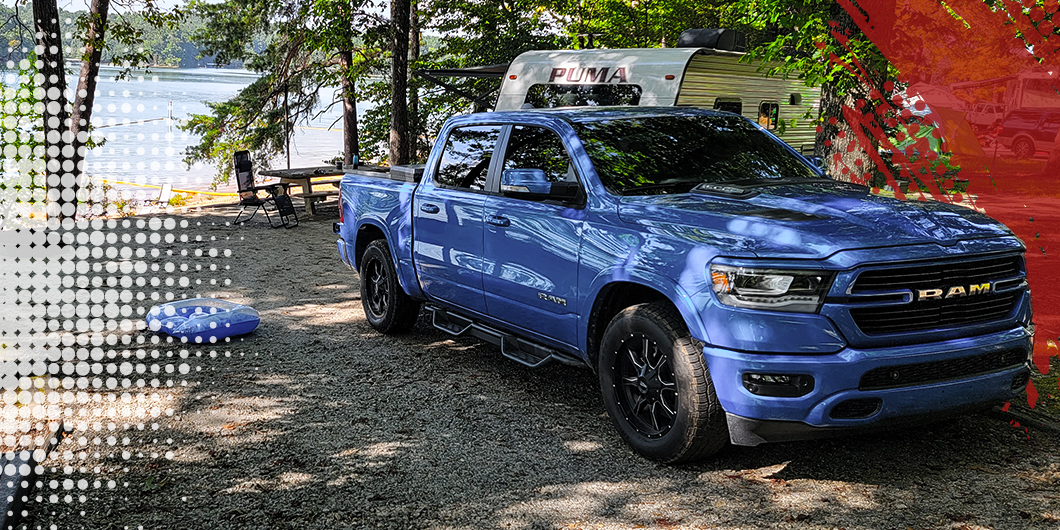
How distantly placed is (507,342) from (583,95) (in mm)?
8339

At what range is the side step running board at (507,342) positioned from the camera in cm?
A: 568

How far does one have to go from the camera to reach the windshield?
5.45m

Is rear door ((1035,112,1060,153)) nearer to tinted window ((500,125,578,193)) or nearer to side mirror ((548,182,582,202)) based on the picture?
tinted window ((500,125,578,193))

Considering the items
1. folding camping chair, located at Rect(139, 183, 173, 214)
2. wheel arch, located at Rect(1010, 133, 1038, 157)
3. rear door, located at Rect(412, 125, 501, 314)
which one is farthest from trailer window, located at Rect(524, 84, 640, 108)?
wheel arch, located at Rect(1010, 133, 1038, 157)

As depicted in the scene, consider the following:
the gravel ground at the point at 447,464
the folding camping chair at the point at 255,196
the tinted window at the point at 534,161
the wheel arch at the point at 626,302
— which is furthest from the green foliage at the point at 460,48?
the wheel arch at the point at 626,302

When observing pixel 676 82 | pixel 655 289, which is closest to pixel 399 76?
pixel 676 82

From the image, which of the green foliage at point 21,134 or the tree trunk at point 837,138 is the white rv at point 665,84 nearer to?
the tree trunk at point 837,138

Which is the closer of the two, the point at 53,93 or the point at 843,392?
the point at 843,392

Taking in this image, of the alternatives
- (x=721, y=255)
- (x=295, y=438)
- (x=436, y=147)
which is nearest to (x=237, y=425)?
(x=295, y=438)

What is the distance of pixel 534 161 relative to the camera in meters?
6.00

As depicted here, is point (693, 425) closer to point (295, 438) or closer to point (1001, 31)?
point (295, 438)

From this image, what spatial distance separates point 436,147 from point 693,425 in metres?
3.47

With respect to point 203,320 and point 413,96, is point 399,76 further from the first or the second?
point 203,320

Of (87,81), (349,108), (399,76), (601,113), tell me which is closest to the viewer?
(601,113)
